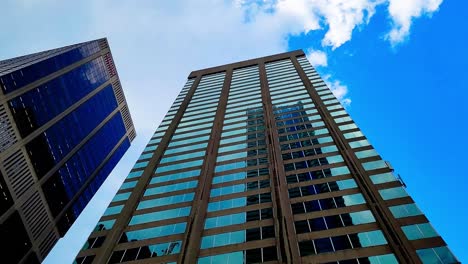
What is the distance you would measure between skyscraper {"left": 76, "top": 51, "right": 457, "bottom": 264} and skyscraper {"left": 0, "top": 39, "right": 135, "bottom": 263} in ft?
86.7

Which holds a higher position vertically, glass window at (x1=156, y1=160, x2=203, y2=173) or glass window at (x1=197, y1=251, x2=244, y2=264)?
glass window at (x1=156, y1=160, x2=203, y2=173)

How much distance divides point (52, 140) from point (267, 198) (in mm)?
63492

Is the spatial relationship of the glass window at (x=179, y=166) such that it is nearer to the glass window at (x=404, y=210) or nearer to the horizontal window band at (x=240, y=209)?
the horizontal window band at (x=240, y=209)

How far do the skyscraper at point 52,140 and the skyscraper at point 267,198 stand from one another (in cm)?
2643

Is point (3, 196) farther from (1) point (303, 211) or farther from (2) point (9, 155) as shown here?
(1) point (303, 211)

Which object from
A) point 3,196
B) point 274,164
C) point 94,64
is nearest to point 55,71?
point 94,64

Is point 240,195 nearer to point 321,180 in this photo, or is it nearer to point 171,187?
point 321,180

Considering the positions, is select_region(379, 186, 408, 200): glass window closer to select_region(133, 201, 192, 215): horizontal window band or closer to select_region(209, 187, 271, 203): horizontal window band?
select_region(209, 187, 271, 203): horizontal window band

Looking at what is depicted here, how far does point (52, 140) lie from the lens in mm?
86125

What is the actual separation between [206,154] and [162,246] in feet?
61.1

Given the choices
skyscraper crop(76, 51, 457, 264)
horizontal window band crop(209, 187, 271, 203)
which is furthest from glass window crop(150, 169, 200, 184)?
horizontal window band crop(209, 187, 271, 203)

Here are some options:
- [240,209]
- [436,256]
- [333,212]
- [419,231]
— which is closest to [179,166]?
[240,209]

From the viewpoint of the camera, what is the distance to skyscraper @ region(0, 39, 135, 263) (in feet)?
218

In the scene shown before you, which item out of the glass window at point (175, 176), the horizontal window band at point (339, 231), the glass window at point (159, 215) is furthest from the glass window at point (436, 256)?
the glass window at point (175, 176)
